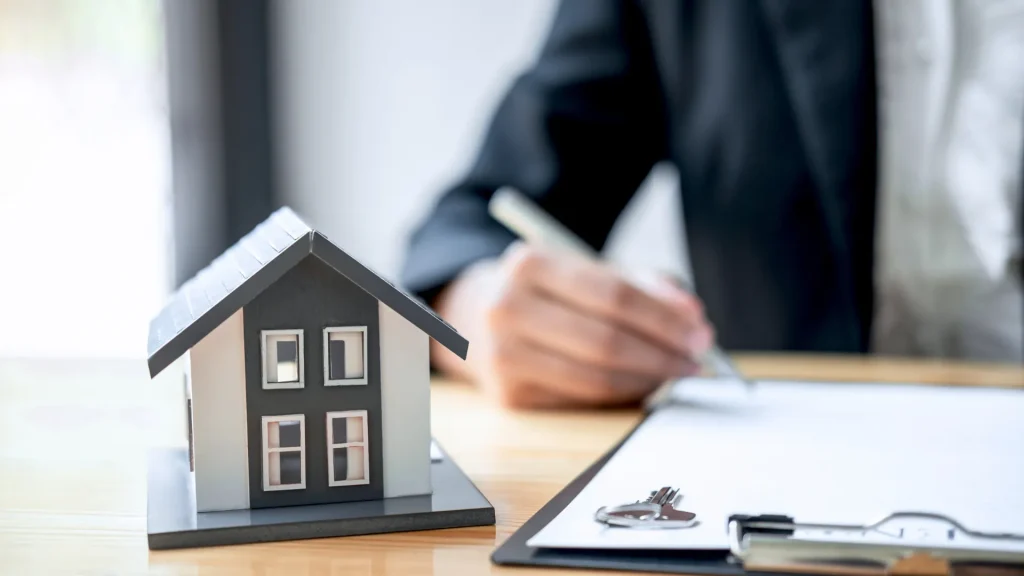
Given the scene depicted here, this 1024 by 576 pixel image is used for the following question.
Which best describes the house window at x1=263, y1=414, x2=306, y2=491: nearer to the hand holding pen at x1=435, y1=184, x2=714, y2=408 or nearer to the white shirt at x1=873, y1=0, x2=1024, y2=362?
the hand holding pen at x1=435, y1=184, x2=714, y2=408

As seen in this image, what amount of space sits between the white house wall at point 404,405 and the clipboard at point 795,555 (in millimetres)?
80

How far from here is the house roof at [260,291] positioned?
1.50 feet

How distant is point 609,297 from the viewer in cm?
82

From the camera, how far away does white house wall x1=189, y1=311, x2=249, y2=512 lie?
0.47m

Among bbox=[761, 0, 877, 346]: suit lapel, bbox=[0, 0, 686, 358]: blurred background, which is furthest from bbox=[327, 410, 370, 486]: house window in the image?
bbox=[0, 0, 686, 358]: blurred background

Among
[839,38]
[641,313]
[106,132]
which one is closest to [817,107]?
[839,38]

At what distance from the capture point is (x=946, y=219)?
1250 mm

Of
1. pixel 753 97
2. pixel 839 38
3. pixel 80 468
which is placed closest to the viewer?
pixel 80 468

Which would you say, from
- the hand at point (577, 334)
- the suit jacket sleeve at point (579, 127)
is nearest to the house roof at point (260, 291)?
the hand at point (577, 334)

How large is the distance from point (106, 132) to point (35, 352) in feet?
1.64

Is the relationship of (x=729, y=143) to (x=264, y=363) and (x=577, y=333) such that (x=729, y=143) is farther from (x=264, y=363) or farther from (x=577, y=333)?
(x=264, y=363)

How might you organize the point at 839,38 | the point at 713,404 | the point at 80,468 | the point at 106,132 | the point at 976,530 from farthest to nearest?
the point at 106,132 < the point at 839,38 < the point at 713,404 < the point at 80,468 < the point at 976,530

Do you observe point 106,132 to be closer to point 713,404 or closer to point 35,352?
point 35,352

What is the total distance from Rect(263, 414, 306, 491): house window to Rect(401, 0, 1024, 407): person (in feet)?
1.15
